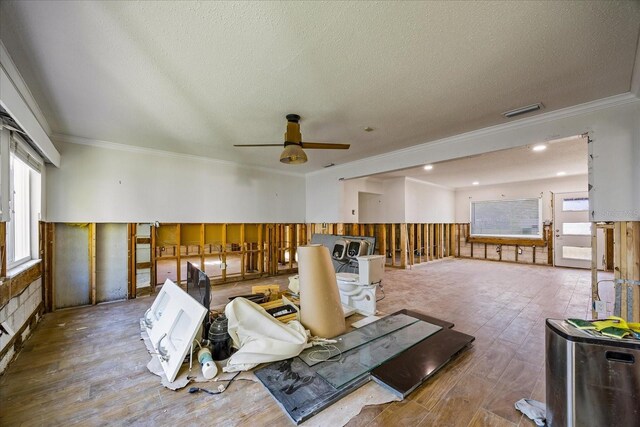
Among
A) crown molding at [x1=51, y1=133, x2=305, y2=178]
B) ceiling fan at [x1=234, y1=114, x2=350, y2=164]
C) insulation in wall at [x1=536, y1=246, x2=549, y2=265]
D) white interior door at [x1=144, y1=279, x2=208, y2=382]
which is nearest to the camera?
white interior door at [x1=144, y1=279, x2=208, y2=382]

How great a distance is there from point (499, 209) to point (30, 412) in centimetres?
1061

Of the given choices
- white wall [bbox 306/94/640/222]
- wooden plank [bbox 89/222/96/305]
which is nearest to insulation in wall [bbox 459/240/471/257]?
white wall [bbox 306/94/640/222]

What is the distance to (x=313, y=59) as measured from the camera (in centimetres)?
215

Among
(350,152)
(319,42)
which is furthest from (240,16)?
(350,152)

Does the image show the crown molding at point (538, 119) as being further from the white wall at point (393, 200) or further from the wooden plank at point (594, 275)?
the white wall at point (393, 200)

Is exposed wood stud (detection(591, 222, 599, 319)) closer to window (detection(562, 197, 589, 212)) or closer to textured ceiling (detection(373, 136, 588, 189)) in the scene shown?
textured ceiling (detection(373, 136, 588, 189))

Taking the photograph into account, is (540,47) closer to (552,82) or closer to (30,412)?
(552,82)

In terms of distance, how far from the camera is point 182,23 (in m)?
1.76

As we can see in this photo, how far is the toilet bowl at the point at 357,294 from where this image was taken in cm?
364

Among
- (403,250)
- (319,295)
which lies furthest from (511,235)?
(319,295)

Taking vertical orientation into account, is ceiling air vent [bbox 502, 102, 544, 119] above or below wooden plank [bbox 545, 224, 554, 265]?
above

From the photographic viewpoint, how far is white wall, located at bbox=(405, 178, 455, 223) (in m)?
7.74

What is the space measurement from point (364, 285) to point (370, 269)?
25 cm

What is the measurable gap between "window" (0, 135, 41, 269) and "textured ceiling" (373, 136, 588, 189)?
573 centimetres
